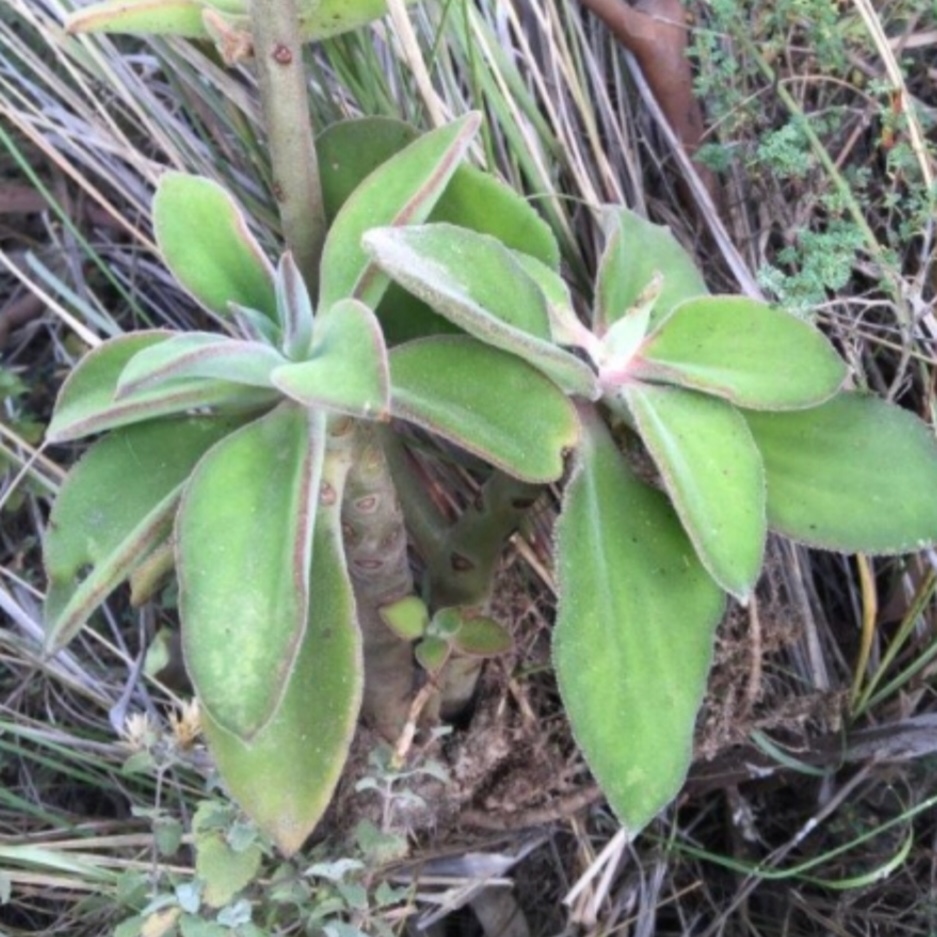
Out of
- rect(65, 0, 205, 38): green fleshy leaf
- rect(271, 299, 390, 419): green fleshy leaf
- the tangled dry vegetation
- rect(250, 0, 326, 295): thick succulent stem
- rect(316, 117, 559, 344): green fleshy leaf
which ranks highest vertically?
rect(65, 0, 205, 38): green fleshy leaf

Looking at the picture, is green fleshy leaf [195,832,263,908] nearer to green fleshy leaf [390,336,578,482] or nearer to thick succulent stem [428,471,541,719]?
thick succulent stem [428,471,541,719]

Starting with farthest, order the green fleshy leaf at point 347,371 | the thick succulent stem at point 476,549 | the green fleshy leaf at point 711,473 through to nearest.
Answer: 1. the thick succulent stem at point 476,549
2. the green fleshy leaf at point 711,473
3. the green fleshy leaf at point 347,371

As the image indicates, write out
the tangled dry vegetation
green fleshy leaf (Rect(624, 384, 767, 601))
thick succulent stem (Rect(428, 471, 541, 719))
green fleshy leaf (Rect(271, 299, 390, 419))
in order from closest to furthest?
green fleshy leaf (Rect(271, 299, 390, 419)), green fleshy leaf (Rect(624, 384, 767, 601)), thick succulent stem (Rect(428, 471, 541, 719)), the tangled dry vegetation

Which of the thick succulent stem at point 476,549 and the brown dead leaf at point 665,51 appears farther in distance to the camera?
the brown dead leaf at point 665,51

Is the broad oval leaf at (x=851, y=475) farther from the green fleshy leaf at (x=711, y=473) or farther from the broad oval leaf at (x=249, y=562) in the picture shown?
the broad oval leaf at (x=249, y=562)

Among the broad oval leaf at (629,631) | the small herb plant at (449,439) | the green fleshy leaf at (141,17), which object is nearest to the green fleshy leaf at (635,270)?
the small herb plant at (449,439)

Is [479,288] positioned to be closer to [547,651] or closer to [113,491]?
[113,491]

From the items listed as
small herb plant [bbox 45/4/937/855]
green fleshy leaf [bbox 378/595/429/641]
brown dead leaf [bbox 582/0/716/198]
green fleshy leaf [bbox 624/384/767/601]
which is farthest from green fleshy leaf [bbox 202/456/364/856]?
brown dead leaf [bbox 582/0/716/198]

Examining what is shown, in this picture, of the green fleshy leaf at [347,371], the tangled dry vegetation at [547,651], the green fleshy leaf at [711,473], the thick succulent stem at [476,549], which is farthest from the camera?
the tangled dry vegetation at [547,651]

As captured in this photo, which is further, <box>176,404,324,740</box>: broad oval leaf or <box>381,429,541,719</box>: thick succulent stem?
<box>381,429,541,719</box>: thick succulent stem
